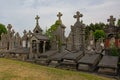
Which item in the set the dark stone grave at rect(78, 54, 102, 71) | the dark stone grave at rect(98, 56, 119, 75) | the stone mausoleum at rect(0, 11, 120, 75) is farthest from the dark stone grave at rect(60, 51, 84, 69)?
the dark stone grave at rect(98, 56, 119, 75)

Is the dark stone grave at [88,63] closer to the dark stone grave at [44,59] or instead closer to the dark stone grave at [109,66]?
the dark stone grave at [109,66]

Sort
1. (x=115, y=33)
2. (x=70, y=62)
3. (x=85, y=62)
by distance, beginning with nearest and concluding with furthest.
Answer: (x=85, y=62) → (x=70, y=62) → (x=115, y=33)

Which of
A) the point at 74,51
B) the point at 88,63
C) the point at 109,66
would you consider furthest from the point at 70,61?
the point at 109,66

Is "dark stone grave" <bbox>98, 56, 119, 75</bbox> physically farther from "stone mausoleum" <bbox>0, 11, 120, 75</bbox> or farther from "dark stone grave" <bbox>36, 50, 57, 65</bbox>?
"dark stone grave" <bbox>36, 50, 57, 65</bbox>

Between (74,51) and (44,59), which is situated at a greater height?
(74,51)

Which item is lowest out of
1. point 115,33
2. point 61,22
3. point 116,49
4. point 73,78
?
point 73,78

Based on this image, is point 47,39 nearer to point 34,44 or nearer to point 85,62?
point 34,44

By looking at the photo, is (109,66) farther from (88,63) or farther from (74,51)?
(74,51)

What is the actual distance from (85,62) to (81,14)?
23.6 feet

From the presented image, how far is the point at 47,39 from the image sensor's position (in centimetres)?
2088

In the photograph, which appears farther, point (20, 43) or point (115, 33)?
point (20, 43)

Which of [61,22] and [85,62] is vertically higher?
[61,22]

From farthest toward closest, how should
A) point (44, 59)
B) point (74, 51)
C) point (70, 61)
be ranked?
point (74, 51), point (44, 59), point (70, 61)

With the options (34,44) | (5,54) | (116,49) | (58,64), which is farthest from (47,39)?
(116,49)
